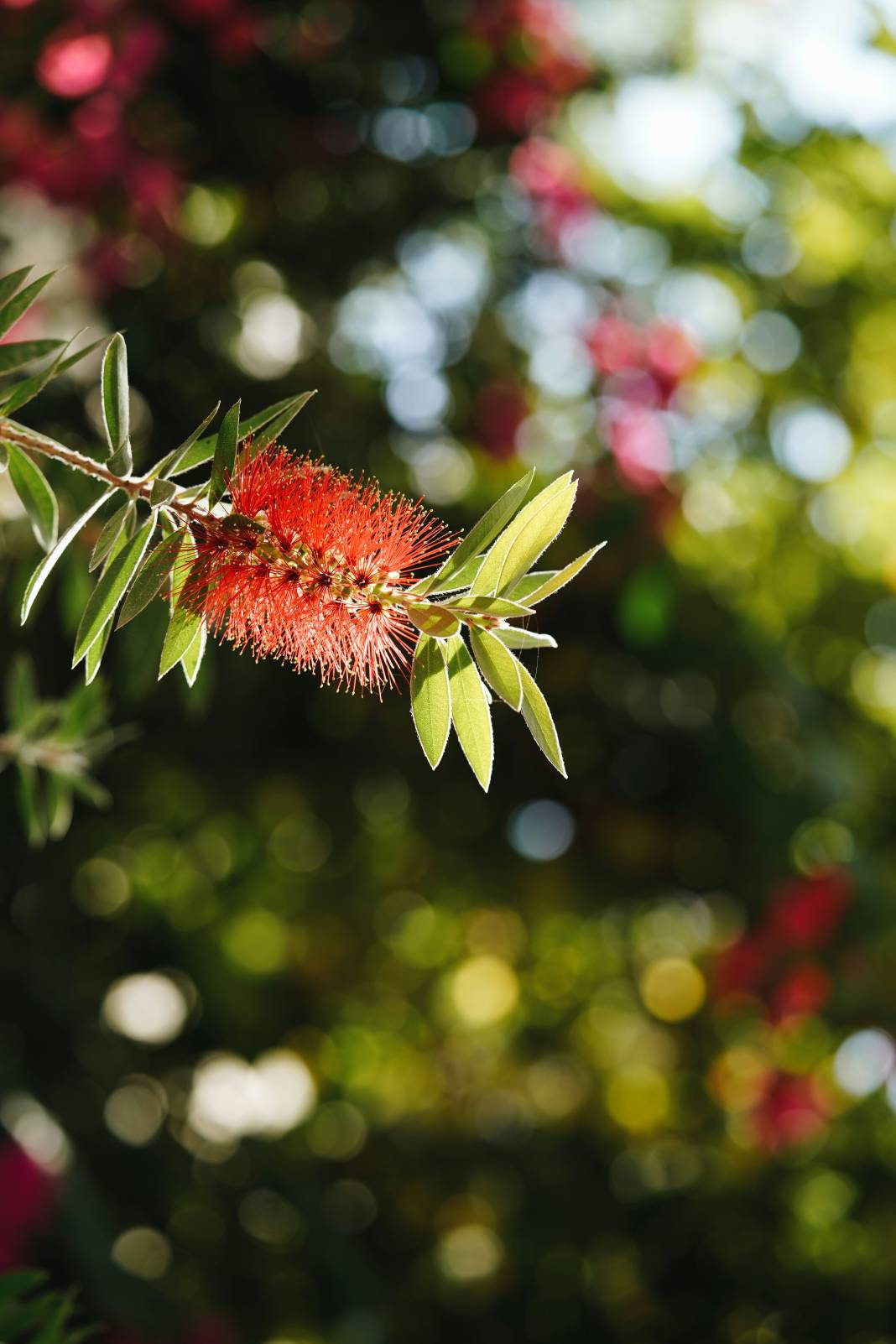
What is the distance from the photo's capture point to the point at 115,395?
0.53 m

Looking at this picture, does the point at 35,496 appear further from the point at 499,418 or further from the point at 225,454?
the point at 499,418

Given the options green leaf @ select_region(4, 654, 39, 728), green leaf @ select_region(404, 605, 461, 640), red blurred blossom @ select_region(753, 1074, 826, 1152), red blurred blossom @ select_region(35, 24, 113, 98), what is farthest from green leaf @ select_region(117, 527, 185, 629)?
red blurred blossom @ select_region(753, 1074, 826, 1152)

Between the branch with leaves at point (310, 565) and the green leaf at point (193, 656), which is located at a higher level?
the branch with leaves at point (310, 565)

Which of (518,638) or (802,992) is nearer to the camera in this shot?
(518,638)

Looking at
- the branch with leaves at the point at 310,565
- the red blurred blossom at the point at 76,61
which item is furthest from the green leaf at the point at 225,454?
the red blurred blossom at the point at 76,61

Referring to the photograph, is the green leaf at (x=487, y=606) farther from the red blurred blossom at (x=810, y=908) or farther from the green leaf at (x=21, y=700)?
the red blurred blossom at (x=810, y=908)

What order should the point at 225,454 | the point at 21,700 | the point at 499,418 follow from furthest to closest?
the point at 499,418 < the point at 21,700 < the point at 225,454

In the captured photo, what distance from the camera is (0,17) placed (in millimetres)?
1799

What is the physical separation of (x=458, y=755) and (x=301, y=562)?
167 centimetres

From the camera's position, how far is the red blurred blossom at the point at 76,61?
170 centimetres

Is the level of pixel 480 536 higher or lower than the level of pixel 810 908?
higher

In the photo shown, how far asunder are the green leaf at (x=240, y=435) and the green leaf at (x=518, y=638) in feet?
0.41

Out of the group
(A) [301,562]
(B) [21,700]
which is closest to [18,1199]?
(B) [21,700]

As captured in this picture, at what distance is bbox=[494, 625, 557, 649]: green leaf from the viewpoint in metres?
0.49
